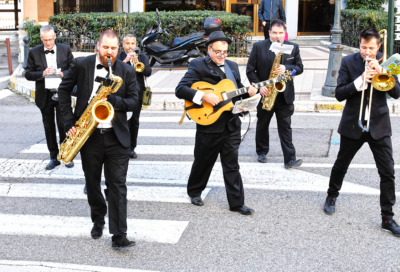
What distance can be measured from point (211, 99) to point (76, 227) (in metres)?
1.96

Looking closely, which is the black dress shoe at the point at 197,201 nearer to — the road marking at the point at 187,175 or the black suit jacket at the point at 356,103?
the road marking at the point at 187,175

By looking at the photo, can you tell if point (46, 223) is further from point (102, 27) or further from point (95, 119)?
point (102, 27)

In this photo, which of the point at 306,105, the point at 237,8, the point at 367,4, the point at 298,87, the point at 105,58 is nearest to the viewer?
the point at 105,58

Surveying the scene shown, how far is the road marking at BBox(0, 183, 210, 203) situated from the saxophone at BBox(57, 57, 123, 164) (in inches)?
61.6

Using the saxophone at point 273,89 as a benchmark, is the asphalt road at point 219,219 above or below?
below

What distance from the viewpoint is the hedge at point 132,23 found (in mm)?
16484

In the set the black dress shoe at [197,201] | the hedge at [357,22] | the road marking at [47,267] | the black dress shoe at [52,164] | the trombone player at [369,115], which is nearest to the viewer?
the road marking at [47,267]

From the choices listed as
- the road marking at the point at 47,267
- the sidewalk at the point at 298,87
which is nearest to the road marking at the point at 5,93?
the sidewalk at the point at 298,87

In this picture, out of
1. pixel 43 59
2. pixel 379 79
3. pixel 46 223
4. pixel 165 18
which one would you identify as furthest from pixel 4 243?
pixel 165 18

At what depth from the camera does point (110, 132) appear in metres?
5.25

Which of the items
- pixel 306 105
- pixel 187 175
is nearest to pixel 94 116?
pixel 187 175

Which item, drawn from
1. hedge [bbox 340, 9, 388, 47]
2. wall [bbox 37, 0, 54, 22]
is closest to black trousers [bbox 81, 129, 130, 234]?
hedge [bbox 340, 9, 388, 47]

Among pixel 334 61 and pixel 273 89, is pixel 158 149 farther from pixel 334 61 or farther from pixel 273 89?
pixel 334 61

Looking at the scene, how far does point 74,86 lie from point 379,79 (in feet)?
9.69
